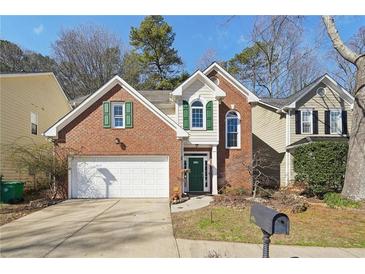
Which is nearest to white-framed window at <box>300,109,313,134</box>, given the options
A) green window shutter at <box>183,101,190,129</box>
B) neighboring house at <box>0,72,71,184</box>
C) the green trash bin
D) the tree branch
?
the tree branch

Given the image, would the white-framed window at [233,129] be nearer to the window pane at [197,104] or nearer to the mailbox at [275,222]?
the window pane at [197,104]

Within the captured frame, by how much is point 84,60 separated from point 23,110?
1795cm

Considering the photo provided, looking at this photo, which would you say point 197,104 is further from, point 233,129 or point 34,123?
point 34,123

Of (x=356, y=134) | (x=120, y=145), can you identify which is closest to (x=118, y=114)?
(x=120, y=145)

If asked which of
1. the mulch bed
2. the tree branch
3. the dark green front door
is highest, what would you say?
the tree branch

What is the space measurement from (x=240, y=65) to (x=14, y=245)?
1165 inches

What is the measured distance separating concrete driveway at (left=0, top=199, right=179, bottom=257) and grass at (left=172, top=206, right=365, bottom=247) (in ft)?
2.26

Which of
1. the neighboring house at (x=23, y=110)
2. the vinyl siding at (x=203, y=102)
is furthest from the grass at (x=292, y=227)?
the neighboring house at (x=23, y=110)

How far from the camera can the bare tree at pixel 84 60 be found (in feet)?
108

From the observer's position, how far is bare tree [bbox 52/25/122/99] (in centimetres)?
3303

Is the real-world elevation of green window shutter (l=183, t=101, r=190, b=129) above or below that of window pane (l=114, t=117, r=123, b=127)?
above

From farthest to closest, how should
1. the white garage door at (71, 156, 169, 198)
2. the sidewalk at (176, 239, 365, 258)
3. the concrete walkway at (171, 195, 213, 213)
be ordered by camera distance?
1. the white garage door at (71, 156, 169, 198)
2. the concrete walkway at (171, 195, 213, 213)
3. the sidewalk at (176, 239, 365, 258)

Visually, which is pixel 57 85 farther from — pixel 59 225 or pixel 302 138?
pixel 302 138

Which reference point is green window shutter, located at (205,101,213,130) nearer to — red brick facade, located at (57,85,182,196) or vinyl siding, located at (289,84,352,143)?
red brick facade, located at (57,85,182,196)
